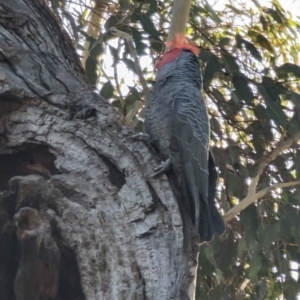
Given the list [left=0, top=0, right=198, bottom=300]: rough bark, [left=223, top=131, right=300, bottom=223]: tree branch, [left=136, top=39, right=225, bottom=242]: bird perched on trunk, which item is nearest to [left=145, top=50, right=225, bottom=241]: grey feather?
[left=136, top=39, right=225, bottom=242]: bird perched on trunk

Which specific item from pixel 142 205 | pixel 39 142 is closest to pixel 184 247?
pixel 142 205

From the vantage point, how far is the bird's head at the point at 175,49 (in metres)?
2.02

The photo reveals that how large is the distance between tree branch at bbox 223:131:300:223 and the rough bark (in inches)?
32.7

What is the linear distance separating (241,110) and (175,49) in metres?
0.46

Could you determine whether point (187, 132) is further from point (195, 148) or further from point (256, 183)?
point (256, 183)

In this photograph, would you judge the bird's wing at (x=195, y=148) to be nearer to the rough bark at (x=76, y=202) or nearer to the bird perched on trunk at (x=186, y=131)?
the bird perched on trunk at (x=186, y=131)

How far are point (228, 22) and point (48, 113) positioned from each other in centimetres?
124

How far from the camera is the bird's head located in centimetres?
202

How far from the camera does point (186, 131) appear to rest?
1693mm

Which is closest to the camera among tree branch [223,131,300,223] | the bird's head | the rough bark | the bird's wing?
the rough bark

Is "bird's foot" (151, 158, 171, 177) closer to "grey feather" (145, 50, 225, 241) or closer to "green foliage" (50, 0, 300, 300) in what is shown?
"grey feather" (145, 50, 225, 241)

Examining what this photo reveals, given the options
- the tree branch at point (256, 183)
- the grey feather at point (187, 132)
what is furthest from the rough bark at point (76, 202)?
the tree branch at point (256, 183)

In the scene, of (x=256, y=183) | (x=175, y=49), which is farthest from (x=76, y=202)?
(x=256, y=183)

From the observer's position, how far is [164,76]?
1.95 meters
